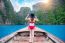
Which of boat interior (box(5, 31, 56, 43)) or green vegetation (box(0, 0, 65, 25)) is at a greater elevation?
green vegetation (box(0, 0, 65, 25))

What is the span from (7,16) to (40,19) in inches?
30.0

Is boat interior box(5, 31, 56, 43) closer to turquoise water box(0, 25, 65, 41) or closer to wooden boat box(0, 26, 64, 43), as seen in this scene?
wooden boat box(0, 26, 64, 43)

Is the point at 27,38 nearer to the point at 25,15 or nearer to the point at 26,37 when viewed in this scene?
the point at 26,37

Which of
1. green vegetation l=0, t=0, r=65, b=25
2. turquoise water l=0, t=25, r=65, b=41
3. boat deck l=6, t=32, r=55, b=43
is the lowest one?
boat deck l=6, t=32, r=55, b=43

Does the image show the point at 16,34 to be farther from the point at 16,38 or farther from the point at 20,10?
the point at 20,10

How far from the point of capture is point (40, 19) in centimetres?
416

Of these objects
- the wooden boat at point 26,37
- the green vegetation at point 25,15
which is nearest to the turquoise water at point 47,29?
the green vegetation at point 25,15

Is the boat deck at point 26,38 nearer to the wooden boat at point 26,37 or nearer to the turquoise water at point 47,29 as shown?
the wooden boat at point 26,37

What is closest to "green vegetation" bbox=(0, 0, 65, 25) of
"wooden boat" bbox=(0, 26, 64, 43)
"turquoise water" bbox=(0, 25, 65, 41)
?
"turquoise water" bbox=(0, 25, 65, 41)

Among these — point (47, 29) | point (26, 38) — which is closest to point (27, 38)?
point (26, 38)

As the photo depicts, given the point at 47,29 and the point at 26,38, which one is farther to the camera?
the point at 47,29

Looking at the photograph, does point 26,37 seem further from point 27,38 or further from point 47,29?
point 47,29

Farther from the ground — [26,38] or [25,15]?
[25,15]

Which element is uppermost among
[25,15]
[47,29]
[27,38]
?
[25,15]
